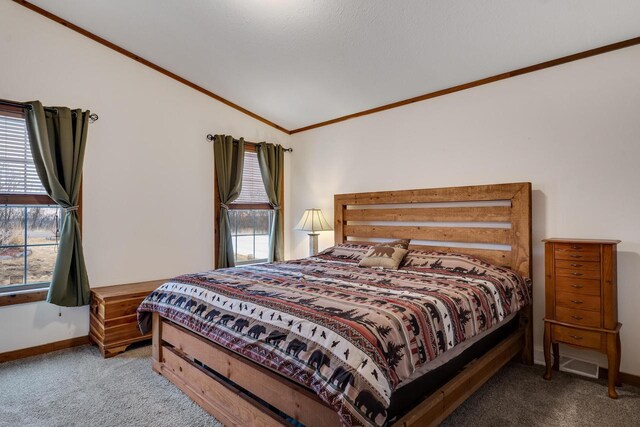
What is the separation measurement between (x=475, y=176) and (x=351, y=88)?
5.01ft

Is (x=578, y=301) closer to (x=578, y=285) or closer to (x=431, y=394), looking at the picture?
(x=578, y=285)

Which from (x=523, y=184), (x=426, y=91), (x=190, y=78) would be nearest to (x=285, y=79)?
(x=190, y=78)

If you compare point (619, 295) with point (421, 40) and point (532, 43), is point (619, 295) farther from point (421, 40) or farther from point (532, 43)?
point (421, 40)

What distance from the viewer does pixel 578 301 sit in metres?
2.45

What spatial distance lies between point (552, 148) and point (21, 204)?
4486 millimetres

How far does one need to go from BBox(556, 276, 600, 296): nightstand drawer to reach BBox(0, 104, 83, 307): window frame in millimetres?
4162

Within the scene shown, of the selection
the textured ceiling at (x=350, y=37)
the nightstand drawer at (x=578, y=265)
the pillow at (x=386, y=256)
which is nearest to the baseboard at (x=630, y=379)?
the nightstand drawer at (x=578, y=265)

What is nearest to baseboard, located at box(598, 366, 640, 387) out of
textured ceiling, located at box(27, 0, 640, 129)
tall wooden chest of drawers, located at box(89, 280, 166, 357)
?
textured ceiling, located at box(27, 0, 640, 129)

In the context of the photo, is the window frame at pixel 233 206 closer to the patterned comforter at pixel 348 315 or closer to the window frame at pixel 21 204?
the patterned comforter at pixel 348 315

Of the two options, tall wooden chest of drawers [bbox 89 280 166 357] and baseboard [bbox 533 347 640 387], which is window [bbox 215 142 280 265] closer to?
tall wooden chest of drawers [bbox 89 280 166 357]

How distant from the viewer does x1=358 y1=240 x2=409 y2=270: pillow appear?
3041 millimetres

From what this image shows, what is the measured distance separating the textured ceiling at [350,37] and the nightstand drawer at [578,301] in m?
1.85

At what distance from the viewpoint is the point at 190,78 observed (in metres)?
3.94

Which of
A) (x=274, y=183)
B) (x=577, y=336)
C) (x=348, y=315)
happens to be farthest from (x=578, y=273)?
(x=274, y=183)
